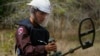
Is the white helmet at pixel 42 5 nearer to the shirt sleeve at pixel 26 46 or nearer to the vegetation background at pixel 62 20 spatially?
the shirt sleeve at pixel 26 46

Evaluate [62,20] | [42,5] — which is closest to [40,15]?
[42,5]

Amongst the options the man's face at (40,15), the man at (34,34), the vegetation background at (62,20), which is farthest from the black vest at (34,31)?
the vegetation background at (62,20)

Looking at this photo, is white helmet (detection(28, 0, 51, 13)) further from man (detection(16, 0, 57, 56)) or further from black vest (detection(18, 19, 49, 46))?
black vest (detection(18, 19, 49, 46))

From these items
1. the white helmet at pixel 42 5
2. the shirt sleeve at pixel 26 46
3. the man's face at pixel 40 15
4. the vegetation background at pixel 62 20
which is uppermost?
the white helmet at pixel 42 5

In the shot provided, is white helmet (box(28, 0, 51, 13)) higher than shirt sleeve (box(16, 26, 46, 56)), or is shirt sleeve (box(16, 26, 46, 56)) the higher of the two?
white helmet (box(28, 0, 51, 13))

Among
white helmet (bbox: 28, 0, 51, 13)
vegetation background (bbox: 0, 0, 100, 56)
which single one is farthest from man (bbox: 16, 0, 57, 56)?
vegetation background (bbox: 0, 0, 100, 56)

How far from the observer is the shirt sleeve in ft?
12.3

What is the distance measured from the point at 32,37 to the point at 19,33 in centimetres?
14

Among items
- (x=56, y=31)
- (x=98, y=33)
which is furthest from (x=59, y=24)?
(x=98, y=33)

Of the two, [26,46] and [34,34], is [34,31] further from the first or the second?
[26,46]

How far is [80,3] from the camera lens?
1230 centimetres

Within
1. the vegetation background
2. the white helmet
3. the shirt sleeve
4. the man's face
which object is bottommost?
the vegetation background

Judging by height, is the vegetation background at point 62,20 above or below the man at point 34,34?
below

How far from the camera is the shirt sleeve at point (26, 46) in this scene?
375cm
